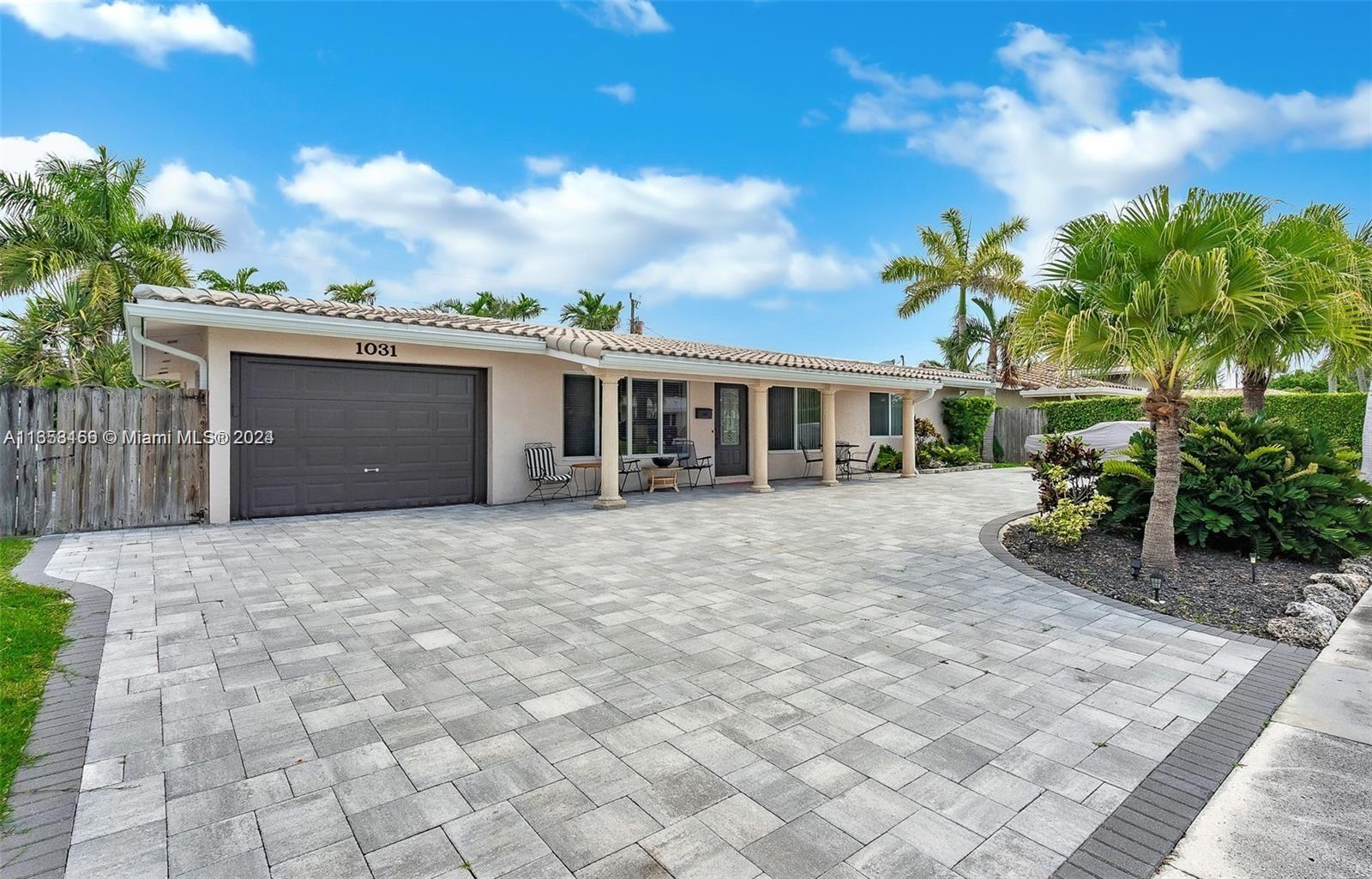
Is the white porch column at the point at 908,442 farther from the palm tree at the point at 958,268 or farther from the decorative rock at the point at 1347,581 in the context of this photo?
the palm tree at the point at 958,268

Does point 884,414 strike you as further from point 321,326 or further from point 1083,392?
point 321,326

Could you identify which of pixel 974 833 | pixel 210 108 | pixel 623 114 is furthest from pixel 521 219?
pixel 974 833

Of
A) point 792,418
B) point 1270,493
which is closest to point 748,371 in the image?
point 792,418

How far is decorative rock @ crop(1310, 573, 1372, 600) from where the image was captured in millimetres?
5535

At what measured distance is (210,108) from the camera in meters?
11.5

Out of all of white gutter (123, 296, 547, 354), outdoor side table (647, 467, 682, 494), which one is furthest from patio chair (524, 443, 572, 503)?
outdoor side table (647, 467, 682, 494)

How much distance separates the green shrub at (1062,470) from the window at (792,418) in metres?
7.20

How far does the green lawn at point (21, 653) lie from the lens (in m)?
2.88

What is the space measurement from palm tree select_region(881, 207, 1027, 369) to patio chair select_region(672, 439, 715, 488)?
1504 centimetres

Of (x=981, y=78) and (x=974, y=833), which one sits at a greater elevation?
(x=981, y=78)

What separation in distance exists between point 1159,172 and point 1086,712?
512 centimetres

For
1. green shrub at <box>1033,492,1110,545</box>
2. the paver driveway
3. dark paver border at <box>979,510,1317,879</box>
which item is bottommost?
dark paver border at <box>979,510,1317,879</box>

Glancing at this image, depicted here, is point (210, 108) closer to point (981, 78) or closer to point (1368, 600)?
point (981, 78)

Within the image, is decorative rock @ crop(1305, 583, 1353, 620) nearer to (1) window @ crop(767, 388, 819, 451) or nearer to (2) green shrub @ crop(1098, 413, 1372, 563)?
(2) green shrub @ crop(1098, 413, 1372, 563)
